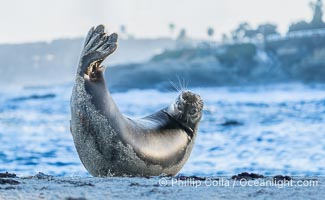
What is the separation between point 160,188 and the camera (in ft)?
23.1

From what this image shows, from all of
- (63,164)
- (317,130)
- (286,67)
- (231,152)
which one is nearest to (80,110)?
(63,164)

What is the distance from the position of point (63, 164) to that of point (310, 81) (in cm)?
7114

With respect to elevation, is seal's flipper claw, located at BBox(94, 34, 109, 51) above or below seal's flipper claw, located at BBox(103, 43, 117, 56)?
above

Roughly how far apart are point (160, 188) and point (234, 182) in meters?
0.95

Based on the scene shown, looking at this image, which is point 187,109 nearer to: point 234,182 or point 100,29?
point 100,29

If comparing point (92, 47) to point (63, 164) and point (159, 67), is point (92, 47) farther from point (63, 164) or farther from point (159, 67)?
point (159, 67)

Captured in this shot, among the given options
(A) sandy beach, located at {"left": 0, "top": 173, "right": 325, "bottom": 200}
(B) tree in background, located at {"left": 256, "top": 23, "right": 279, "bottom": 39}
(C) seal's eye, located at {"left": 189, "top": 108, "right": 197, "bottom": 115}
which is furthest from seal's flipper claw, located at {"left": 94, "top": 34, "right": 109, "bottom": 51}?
(B) tree in background, located at {"left": 256, "top": 23, "right": 279, "bottom": 39}

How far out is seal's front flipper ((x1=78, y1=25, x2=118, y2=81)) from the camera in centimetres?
828

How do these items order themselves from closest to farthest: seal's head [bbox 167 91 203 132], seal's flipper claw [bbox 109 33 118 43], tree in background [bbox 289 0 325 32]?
seal's flipper claw [bbox 109 33 118 43] → seal's head [bbox 167 91 203 132] → tree in background [bbox 289 0 325 32]

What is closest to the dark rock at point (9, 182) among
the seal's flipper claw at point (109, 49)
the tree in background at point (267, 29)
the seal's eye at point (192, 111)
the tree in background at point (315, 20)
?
the seal's flipper claw at point (109, 49)

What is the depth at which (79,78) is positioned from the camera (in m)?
8.31

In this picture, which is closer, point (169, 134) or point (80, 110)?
point (80, 110)

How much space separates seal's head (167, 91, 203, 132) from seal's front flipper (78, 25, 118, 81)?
1420 mm

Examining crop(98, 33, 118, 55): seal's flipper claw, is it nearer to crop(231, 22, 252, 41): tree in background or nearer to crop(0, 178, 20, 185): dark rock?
crop(0, 178, 20, 185): dark rock
